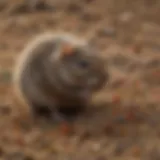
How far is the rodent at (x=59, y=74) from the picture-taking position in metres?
3.62

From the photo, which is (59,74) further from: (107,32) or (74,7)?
(74,7)

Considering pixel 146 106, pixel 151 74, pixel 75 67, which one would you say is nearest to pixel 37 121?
pixel 75 67

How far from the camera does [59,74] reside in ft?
12.0

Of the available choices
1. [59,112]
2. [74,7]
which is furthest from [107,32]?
[59,112]

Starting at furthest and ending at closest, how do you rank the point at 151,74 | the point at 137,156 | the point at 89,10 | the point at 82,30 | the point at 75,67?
the point at 89,10 < the point at 82,30 < the point at 151,74 < the point at 75,67 < the point at 137,156

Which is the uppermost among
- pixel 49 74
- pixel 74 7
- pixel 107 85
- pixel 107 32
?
pixel 74 7

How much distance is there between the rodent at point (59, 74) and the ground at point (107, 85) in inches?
5.5

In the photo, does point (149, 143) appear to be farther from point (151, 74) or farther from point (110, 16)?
point (110, 16)

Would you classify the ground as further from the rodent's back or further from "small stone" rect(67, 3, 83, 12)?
the rodent's back

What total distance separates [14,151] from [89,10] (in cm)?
285

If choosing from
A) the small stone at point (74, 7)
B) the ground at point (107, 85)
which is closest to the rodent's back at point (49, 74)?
the ground at point (107, 85)

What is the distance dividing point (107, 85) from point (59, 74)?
676mm

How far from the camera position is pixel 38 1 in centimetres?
612

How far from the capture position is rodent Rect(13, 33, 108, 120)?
3617mm
